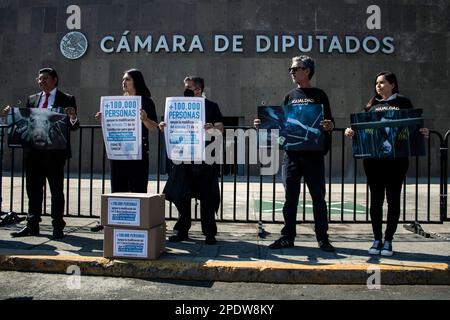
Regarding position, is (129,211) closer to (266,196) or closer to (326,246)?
(326,246)

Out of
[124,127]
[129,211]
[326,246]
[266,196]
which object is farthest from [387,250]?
[266,196]

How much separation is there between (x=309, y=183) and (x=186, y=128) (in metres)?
1.63

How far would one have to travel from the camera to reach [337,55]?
1702cm

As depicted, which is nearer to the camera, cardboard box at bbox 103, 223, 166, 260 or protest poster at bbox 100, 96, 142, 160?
cardboard box at bbox 103, 223, 166, 260

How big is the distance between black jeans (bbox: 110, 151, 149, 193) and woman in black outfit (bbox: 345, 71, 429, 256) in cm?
274

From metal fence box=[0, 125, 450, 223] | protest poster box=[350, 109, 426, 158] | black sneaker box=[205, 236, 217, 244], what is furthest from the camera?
metal fence box=[0, 125, 450, 223]

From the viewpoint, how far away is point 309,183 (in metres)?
4.92

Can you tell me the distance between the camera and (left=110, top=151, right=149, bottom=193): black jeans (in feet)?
17.6

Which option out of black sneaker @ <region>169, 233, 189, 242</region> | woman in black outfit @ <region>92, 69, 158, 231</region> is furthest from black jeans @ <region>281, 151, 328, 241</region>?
woman in black outfit @ <region>92, 69, 158, 231</region>

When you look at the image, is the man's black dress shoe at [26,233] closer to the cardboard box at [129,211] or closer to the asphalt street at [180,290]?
the asphalt street at [180,290]

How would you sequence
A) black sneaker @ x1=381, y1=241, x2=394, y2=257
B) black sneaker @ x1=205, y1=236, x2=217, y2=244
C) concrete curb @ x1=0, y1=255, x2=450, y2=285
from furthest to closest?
black sneaker @ x1=205, y1=236, x2=217, y2=244, black sneaker @ x1=381, y1=241, x2=394, y2=257, concrete curb @ x1=0, y1=255, x2=450, y2=285

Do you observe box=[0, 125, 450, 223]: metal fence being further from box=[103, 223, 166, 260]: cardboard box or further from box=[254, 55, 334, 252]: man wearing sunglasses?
box=[103, 223, 166, 260]: cardboard box

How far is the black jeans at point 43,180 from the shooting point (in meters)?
5.45
